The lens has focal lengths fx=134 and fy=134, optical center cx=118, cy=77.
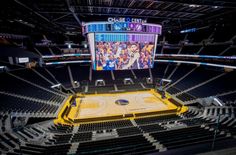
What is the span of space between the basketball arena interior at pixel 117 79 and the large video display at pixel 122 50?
17cm

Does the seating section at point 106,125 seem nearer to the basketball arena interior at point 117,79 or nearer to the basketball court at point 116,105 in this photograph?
the basketball arena interior at point 117,79

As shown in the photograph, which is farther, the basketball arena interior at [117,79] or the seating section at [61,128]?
the seating section at [61,128]

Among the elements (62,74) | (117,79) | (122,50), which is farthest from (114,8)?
(62,74)

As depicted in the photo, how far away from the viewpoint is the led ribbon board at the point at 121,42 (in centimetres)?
1905

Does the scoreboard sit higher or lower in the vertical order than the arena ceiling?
lower

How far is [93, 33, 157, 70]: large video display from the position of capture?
21.7 metres

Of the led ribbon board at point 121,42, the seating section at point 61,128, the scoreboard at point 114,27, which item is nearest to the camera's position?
the seating section at point 61,128

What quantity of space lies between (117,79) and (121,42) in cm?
1283

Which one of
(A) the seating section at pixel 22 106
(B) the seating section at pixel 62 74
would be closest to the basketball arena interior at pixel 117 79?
(A) the seating section at pixel 22 106

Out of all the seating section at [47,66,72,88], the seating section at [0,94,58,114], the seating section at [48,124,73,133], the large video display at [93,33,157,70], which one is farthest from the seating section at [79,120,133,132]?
the seating section at [47,66,72,88]

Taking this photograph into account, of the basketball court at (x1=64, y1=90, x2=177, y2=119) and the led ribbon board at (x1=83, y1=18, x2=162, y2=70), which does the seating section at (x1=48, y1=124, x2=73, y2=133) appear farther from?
the led ribbon board at (x1=83, y1=18, x2=162, y2=70)

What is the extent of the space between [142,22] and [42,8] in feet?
42.0

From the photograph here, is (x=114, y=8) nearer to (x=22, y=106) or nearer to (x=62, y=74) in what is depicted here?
(x=22, y=106)

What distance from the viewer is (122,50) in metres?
23.3
